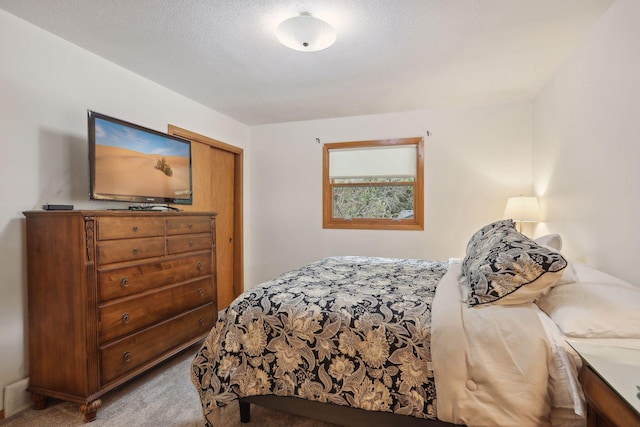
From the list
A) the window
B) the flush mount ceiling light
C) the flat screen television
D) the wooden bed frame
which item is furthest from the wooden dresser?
the window

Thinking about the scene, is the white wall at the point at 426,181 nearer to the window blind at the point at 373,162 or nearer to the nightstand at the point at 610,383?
the window blind at the point at 373,162

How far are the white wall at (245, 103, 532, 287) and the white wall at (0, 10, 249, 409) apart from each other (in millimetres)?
2091

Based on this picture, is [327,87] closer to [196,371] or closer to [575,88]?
[575,88]

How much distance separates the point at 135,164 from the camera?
2.37 meters

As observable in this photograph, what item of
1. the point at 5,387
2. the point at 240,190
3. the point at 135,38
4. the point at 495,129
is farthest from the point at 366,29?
the point at 5,387

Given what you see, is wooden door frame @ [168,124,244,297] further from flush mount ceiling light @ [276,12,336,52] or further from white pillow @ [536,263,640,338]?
white pillow @ [536,263,640,338]

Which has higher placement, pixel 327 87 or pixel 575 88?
pixel 327 87

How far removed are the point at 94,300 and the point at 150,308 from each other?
41 centimetres

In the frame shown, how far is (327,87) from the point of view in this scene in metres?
3.08

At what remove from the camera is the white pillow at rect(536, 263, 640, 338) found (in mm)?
1232

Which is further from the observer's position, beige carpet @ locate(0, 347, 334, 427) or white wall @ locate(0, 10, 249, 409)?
white wall @ locate(0, 10, 249, 409)

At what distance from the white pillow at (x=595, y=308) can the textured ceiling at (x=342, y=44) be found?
5.24ft

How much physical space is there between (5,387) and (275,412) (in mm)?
1631

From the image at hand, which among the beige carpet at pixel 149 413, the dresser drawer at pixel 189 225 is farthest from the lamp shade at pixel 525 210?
the dresser drawer at pixel 189 225
